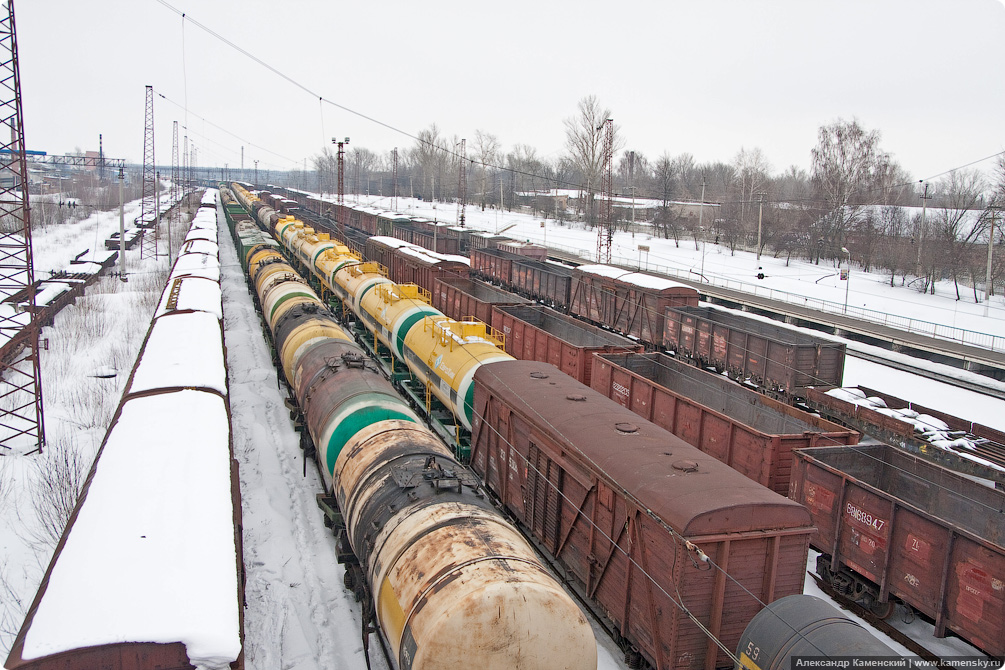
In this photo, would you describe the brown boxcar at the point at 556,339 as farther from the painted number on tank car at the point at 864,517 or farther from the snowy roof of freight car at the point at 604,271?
the painted number on tank car at the point at 864,517

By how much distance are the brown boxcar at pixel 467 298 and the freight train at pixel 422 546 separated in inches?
380

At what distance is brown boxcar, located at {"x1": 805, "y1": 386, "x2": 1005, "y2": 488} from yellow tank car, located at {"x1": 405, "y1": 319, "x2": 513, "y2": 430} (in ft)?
30.6

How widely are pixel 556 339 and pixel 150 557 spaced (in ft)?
45.6

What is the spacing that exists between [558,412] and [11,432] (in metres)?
16.1

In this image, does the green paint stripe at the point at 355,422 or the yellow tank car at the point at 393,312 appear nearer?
the green paint stripe at the point at 355,422

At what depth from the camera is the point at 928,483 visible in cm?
1146

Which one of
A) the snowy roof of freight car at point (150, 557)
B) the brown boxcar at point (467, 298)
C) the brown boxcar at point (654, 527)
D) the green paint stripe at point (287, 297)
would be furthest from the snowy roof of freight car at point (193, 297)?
the brown boxcar at point (654, 527)

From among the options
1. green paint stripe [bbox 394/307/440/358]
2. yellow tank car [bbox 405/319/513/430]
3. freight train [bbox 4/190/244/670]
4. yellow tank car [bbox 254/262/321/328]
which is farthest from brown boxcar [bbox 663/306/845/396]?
freight train [bbox 4/190/244/670]

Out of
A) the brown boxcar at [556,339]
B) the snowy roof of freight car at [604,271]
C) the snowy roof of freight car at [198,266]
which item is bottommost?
the brown boxcar at [556,339]

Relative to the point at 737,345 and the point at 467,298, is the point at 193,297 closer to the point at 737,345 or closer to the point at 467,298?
the point at 467,298

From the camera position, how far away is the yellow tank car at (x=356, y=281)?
23.9m

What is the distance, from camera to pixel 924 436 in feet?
49.1

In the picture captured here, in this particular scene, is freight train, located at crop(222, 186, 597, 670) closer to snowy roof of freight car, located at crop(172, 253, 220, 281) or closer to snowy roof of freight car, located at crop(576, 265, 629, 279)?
snowy roof of freight car, located at crop(172, 253, 220, 281)

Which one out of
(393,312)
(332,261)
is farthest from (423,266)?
(393,312)
